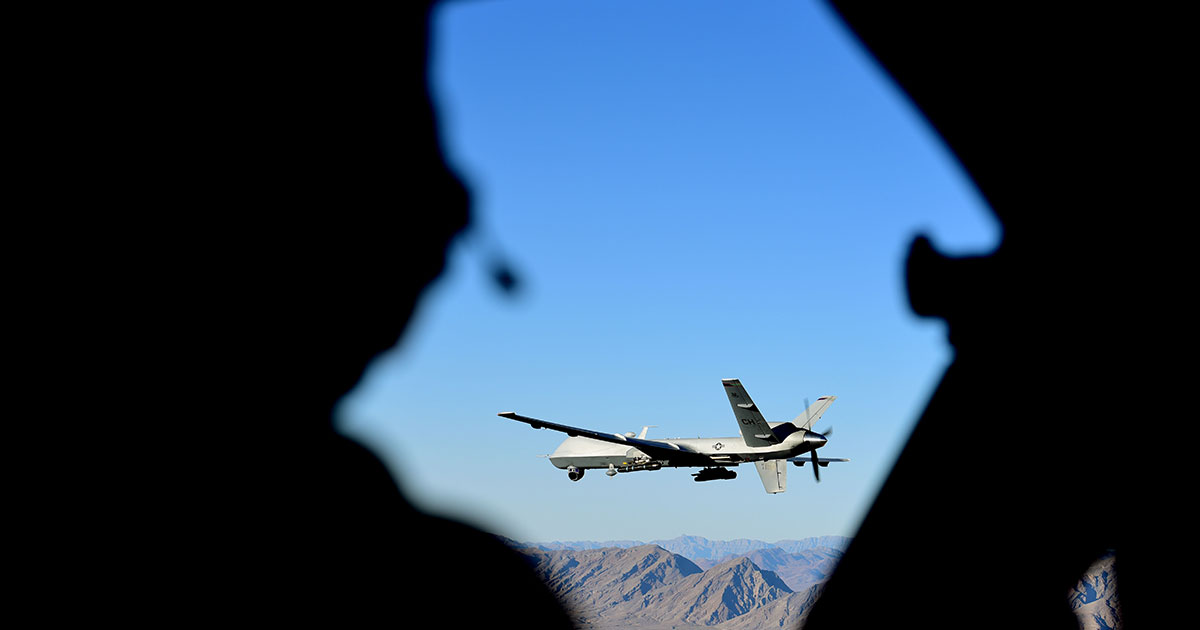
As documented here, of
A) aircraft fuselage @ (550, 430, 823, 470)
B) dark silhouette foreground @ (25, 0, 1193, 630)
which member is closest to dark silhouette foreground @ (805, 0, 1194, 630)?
dark silhouette foreground @ (25, 0, 1193, 630)

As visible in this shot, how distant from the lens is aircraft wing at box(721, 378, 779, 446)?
42625 millimetres

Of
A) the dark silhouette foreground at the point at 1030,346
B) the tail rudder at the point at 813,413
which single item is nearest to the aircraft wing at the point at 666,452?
the tail rudder at the point at 813,413

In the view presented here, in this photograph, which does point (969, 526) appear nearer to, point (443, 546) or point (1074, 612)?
point (1074, 612)

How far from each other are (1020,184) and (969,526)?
121 cm

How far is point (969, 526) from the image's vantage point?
2797 millimetres

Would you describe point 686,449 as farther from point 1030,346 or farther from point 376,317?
point 376,317

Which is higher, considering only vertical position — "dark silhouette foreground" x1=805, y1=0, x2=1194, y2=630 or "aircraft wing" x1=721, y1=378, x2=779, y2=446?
"aircraft wing" x1=721, y1=378, x2=779, y2=446

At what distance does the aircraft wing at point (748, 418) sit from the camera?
42.6 m

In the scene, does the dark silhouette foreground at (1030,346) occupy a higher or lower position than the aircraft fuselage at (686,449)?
lower

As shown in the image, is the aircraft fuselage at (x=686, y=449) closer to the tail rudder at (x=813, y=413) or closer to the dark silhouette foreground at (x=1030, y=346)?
the tail rudder at (x=813, y=413)

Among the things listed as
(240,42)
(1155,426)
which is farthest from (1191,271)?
(240,42)

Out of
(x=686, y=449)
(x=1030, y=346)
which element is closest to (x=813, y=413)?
(x=686, y=449)

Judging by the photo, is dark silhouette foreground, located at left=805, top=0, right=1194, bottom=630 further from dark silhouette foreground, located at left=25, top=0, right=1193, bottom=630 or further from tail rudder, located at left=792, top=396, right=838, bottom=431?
tail rudder, located at left=792, top=396, right=838, bottom=431

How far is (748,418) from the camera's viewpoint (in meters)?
43.4
